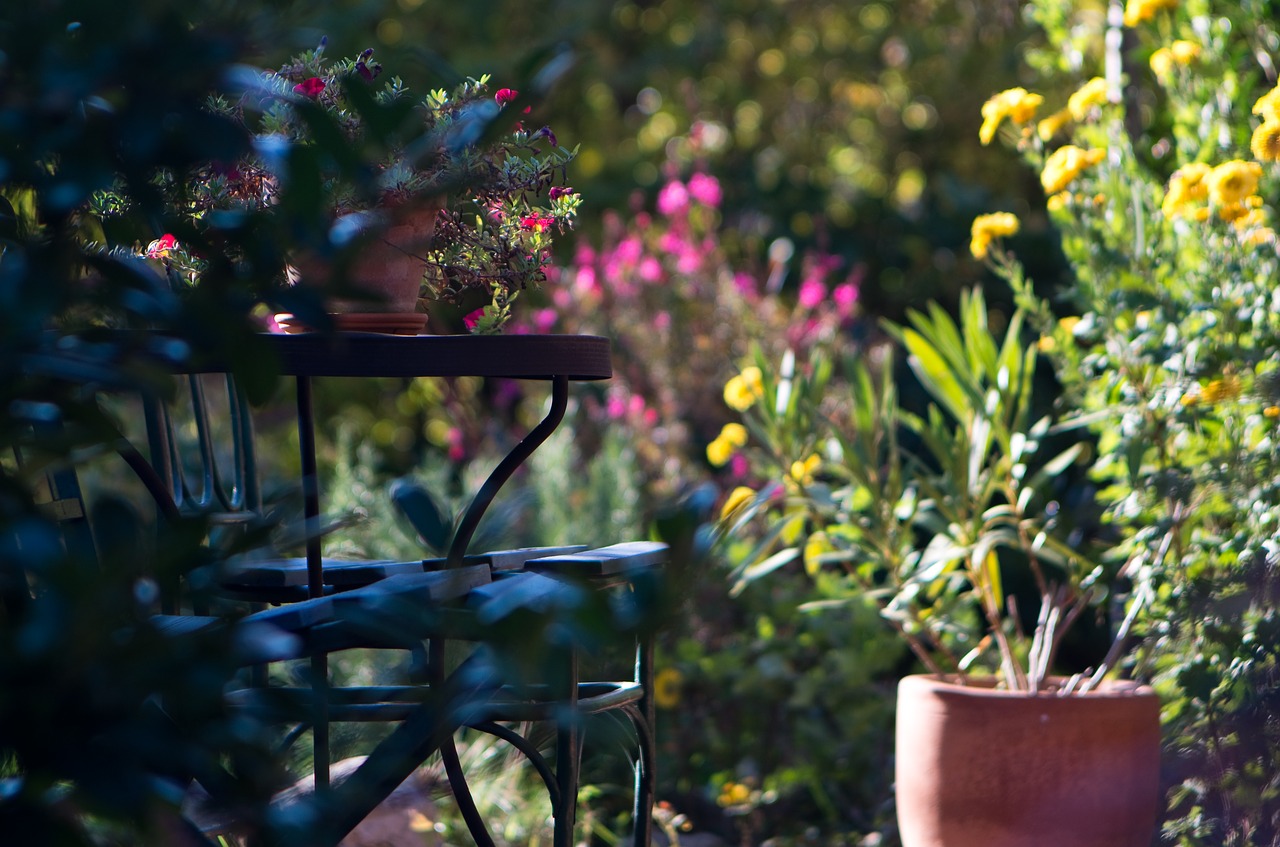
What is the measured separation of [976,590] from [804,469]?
441mm

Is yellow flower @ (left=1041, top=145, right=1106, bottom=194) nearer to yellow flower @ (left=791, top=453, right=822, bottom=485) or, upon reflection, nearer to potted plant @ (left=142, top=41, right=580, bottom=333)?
yellow flower @ (left=791, top=453, right=822, bottom=485)

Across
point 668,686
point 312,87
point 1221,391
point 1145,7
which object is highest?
point 1145,7

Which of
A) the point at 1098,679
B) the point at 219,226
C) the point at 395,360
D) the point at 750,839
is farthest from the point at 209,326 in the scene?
the point at 750,839

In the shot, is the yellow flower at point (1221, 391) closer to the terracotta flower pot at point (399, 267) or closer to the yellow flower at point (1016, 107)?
the yellow flower at point (1016, 107)

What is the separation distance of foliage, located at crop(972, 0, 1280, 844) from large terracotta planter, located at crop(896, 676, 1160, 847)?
0.13m

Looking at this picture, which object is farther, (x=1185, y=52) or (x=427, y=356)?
(x=1185, y=52)

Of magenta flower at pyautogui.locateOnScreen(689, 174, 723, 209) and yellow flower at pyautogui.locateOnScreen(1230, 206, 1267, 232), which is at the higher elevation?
magenta flower at pyautogui.locateOnScreen(689, 174, 723, 209)

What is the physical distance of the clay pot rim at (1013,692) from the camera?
1.95 m

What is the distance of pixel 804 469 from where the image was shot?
2.51 meters

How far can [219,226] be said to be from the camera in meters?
0.67

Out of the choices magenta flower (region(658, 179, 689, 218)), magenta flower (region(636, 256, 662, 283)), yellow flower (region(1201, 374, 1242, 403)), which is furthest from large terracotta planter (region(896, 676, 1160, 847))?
magenta flower (region(658, 179, 689, 218))

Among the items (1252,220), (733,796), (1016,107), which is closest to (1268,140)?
(1252,220)

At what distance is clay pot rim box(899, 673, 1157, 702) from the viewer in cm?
195

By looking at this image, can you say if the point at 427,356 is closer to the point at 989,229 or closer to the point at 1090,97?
the point at 989,229
